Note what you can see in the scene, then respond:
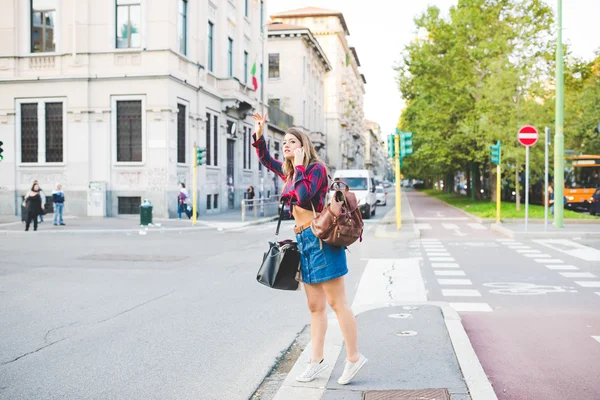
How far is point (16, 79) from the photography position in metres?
27.5

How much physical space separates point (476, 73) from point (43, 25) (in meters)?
25.0

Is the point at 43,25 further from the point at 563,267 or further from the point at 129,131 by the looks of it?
the point at 563,267

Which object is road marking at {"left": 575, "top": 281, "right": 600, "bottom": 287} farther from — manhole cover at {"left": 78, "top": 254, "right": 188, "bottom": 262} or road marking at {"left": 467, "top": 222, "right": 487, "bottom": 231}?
road marking at {"left": 467, "top": 222, "right": 487, "bottom": 231}

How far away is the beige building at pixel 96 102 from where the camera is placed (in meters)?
26.7

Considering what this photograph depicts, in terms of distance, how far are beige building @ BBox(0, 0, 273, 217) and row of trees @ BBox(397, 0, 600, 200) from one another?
51.4ft

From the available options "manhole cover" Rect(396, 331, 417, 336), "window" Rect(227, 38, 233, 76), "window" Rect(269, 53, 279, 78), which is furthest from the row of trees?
"manhole cover" Rect(396, 331, 417, 336)

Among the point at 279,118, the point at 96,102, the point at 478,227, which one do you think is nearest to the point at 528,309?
the point at 478,227

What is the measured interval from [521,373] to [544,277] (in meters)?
5.67

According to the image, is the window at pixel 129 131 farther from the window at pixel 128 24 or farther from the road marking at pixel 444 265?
the road marking at pixel 444 265

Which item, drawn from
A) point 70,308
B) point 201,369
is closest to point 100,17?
point 70,308

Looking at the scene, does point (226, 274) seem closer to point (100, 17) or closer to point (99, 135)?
point (99, 135)

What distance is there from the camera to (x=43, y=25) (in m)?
27.8

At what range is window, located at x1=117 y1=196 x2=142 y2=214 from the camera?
27203 millimetres

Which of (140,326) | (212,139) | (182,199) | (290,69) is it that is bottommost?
(140,326)
